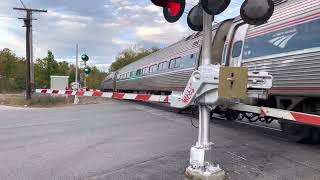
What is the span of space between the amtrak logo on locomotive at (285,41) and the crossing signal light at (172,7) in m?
2.72

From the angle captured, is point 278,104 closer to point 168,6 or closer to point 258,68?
point 258,68

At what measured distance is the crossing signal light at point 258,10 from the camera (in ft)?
22.3

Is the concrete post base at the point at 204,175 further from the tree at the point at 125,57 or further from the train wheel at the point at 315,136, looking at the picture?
the tree at the point at 125,57

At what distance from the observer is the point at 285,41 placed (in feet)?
32.4

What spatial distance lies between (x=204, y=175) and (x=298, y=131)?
14.2 ft

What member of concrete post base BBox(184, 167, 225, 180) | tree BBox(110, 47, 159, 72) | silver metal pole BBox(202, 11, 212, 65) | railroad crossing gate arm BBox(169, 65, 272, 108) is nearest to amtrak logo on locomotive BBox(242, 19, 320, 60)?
railroad crossing gate arm BBox(169, 65, 272, 108)

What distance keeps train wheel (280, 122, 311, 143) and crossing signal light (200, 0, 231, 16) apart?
4.25 meters

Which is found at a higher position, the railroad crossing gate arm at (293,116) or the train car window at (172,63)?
the train car window at (172,63)

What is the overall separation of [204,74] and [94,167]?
2.45 meters

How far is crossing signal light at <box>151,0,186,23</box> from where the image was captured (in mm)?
7738

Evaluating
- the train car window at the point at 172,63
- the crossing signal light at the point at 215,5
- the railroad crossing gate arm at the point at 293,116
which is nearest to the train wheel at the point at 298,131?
the railroad crossing gate arm at the point at 293,116

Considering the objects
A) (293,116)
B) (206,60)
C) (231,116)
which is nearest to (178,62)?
(231,116)

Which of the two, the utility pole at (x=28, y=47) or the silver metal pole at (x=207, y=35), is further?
the utility pole at (x=28, y=47)

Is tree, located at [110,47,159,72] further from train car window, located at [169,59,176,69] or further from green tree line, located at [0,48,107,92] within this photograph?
train car window, located at [169,59,176,69]
